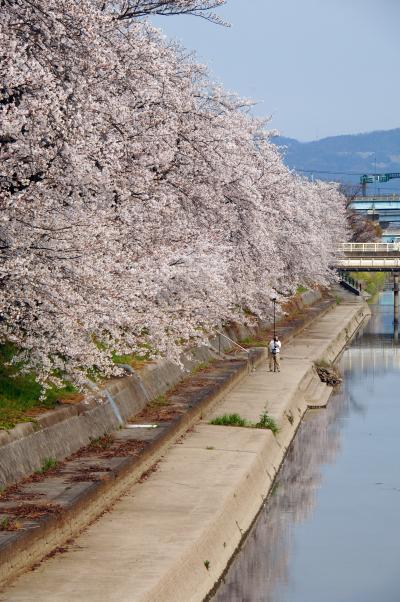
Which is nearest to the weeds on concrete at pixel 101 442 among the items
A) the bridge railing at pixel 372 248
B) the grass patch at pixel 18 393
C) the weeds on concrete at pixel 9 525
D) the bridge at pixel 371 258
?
the grass patch at pixel 18 393

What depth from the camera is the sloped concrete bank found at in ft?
67.7

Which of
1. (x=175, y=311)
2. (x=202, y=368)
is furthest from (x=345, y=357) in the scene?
(x=175, y=311)

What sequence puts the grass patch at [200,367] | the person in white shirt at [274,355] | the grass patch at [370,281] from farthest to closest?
the grass patch at [370,281] → the person in white shirt at [274,355] → the grass patch at [200,367]

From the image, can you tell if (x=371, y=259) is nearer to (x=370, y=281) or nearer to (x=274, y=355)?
(x=370, y=281)

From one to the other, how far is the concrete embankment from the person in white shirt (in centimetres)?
900

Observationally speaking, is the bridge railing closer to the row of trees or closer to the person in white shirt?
the person in white shirt

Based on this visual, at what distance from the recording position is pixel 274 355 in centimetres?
4641

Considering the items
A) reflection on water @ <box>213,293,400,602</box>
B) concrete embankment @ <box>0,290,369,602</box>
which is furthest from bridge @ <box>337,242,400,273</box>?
concrete embankment @ <box>0,290,369,602</box>

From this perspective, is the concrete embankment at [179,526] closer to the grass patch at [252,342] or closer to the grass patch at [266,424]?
the grass patch at [266,424]

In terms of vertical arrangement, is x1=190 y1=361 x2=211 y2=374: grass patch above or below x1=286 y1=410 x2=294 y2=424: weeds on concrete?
above

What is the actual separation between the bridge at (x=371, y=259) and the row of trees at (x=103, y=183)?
6629cm

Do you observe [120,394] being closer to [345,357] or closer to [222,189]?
[222,189]

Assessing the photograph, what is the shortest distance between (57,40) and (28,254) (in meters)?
4.00

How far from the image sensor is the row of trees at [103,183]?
20.7 meters
